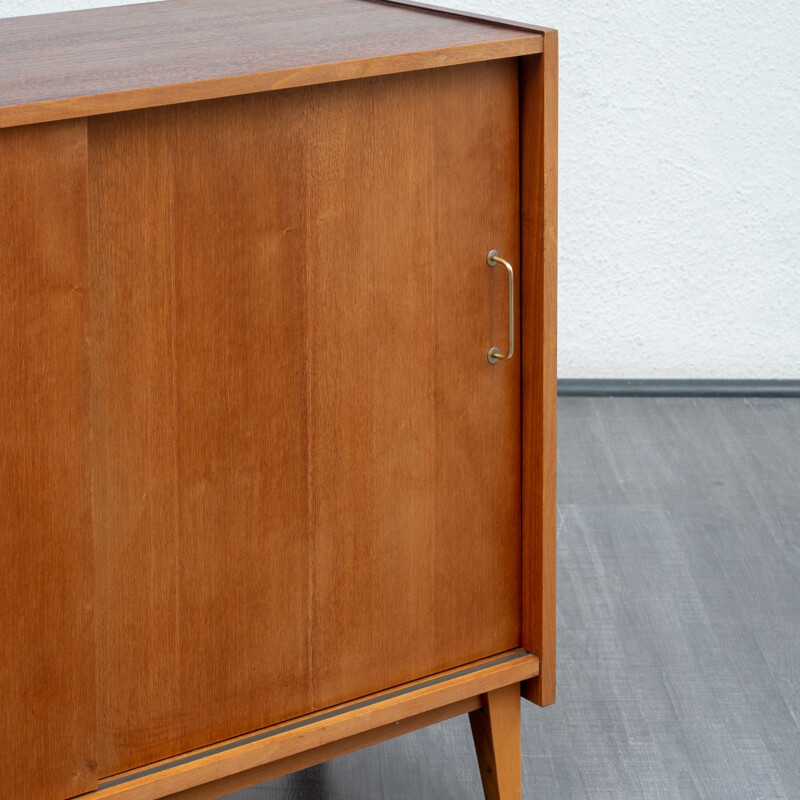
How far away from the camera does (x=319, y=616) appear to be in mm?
1330

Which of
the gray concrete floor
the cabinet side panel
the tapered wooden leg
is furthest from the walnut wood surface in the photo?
the gray concrete floor

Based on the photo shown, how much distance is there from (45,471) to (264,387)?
0.73 feet

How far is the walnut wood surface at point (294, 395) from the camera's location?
1154 mm

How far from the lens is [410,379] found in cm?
132

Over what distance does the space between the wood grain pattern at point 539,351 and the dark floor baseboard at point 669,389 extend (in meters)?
1.62

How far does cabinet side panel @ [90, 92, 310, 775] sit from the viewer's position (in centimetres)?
113

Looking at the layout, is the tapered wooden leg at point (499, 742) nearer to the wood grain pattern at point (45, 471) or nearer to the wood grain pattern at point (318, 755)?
the wood grain pattern at point (318, 755)

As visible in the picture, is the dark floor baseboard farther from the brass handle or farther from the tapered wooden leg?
the brass handle

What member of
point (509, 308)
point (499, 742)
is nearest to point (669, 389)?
point (499, 742)

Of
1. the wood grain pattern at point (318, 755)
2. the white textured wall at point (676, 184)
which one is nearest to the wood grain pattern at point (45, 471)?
the wood grain pattern at point (318, 755)

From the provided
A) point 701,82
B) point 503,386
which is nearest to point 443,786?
point 503,386

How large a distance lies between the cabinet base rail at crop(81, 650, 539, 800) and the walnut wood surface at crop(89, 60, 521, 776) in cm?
2

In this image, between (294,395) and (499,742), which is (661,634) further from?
(294,395)

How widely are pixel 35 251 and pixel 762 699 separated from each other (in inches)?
49.8
